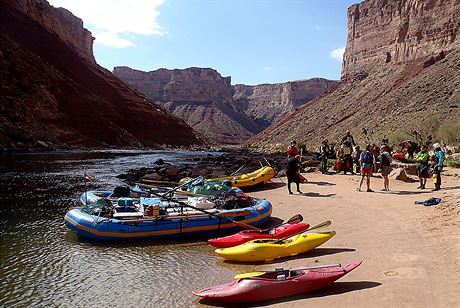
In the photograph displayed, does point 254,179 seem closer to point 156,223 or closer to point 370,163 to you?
point 370,163

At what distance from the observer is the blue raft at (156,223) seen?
36.2 feet

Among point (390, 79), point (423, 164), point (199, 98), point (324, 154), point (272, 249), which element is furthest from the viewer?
point (199, 98)

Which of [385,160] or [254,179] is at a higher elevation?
[385,160]

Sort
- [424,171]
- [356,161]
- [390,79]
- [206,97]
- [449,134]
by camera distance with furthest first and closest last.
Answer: [206,97] → [390,79] → [449,134] → [356,161] → [424,171]

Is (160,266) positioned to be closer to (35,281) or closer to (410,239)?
(35,281)

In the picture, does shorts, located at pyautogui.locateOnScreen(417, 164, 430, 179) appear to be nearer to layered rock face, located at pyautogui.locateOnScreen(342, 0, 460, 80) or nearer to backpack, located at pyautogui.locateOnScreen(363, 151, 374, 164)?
backpack, located at pyautogui.locateOnScreen(363, 151, 374, 164)

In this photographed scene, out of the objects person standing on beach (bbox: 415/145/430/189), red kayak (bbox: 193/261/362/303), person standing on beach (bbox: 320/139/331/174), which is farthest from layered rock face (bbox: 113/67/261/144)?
red kayak (bbox: 193/261/362/303)

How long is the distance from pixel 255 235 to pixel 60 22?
327ft

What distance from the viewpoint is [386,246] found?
8.45 m

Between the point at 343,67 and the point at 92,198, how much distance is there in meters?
101

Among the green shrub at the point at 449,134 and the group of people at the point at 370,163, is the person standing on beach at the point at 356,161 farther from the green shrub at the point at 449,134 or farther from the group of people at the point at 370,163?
the green shrub at the point at 449,134

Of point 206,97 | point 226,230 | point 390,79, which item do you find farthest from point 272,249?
point 206,97

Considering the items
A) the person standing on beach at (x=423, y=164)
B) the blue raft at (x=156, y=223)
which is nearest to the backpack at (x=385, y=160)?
the person standing on beach at (x=423, y=164)

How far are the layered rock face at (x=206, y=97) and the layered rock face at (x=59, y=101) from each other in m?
58.5
